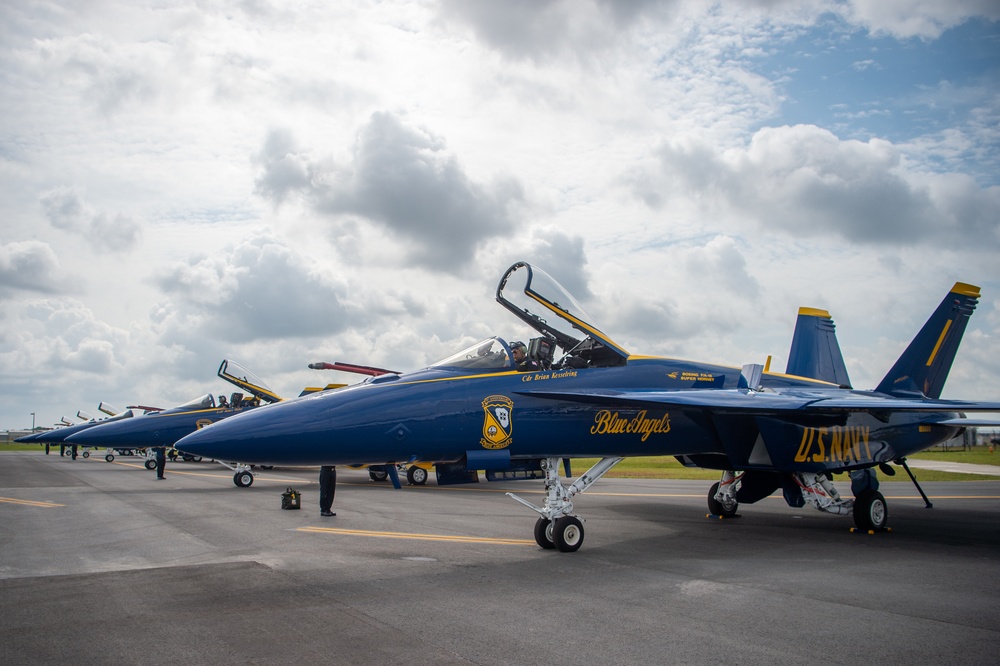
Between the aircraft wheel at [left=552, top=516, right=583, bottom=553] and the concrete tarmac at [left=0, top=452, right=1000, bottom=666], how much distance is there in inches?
4.5

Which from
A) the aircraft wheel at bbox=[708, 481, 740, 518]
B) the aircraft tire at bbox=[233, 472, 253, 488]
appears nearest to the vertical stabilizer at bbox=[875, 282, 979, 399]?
the aircraft wheel at bbox=[708, 481, 740, 518]

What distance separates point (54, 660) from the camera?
4.41 metres

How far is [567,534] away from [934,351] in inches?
344

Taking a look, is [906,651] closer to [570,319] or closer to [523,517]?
[570,319]

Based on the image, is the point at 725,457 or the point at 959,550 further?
the point at 725,457

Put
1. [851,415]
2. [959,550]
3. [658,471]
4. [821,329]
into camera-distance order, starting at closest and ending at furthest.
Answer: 1. [959,550]
2. [851,415]
3. [821,329]
4. [658,471]

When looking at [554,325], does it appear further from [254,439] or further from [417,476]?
[417,476]

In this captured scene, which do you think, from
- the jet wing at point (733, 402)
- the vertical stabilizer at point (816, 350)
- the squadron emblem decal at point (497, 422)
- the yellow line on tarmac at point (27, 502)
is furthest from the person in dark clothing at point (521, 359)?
the yellow line on tarmac at point (27, 502)

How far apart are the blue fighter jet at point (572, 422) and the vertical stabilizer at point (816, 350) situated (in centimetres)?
208

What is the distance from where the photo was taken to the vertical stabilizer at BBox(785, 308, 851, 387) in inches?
577

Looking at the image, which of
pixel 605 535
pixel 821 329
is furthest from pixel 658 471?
pixel 605 535

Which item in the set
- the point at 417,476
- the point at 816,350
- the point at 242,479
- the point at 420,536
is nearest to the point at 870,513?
the point at 816,350

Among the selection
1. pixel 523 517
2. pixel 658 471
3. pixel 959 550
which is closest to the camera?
pixel 959 550

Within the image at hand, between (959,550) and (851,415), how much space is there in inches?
99.7
